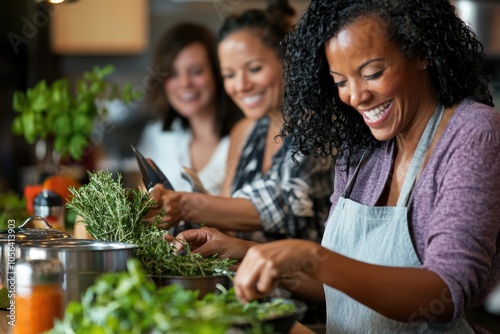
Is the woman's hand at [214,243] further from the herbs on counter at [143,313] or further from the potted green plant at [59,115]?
the potted green plant at [59,115]

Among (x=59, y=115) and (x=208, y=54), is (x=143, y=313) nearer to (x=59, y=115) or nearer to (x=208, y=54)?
(x=59, y=115)

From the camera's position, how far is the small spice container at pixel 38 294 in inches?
54.2

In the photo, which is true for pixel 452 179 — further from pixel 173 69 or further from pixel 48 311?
pixel 173 69

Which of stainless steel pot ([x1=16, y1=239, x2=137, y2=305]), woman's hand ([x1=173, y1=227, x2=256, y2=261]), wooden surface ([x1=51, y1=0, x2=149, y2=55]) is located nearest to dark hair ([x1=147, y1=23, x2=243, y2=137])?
wooden surface ([x1=51, y1=0, x2=149, y2=55])

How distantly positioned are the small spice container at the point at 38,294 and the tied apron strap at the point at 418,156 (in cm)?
75

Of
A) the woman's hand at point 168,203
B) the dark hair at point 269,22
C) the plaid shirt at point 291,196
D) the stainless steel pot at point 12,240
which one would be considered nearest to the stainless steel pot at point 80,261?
the stainless steel pot at point 12,240

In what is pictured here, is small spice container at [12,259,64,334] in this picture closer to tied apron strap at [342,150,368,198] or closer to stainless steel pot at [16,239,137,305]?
stainless steel pot at [16,239,137,305]

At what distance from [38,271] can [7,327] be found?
14.7 inches

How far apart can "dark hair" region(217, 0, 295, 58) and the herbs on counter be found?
204cm

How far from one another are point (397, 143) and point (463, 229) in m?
0.45

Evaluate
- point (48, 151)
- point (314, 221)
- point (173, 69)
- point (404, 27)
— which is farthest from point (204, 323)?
point (173, 69)

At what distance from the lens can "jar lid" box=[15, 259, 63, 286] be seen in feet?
4.51

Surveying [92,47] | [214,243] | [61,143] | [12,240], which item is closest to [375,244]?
[214,243]

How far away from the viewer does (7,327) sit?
168 cm
